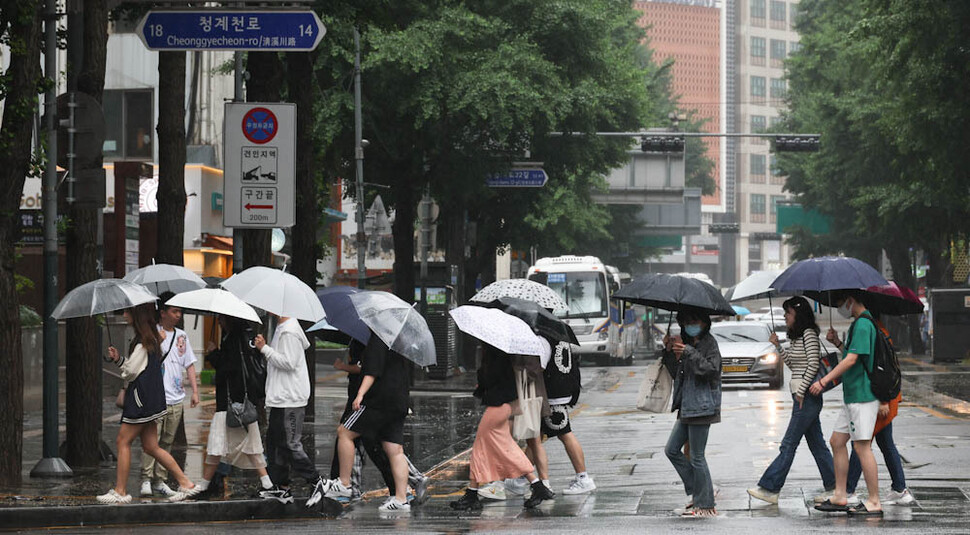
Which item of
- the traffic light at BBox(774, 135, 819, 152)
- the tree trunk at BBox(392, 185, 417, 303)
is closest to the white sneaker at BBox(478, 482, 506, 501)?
the tree trunk at BBox(392, 185, 417, 303)

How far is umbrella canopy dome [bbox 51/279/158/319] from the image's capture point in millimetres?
12469

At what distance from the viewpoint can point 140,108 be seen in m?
37.5

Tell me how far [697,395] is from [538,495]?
5.85 feet

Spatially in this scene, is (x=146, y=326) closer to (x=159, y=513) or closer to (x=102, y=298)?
(x=102, y=298)

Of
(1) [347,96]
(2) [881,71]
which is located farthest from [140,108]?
(2) [881,71]

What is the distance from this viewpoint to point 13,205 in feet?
46.0

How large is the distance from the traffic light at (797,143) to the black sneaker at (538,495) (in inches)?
1069

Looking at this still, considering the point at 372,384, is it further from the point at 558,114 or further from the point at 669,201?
the point at 669,201

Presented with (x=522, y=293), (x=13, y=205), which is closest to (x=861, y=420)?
(x=522, y=293)

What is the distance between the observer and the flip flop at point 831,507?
1174 cm

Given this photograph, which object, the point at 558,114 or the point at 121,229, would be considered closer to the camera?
the point at 121,229

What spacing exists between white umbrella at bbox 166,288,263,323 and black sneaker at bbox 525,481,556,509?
2666mm

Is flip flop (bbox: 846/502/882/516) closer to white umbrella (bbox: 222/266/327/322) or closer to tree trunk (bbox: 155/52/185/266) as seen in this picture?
→ white umbrella (bbox: 222/266/327/322)

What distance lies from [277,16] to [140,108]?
962 inches
